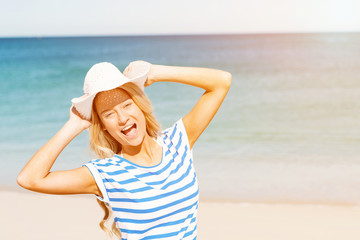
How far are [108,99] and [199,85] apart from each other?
2.22ft

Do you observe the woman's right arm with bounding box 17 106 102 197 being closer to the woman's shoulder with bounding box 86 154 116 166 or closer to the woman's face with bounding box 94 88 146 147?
the woman's shoulder with bounding box 86 154 116 166

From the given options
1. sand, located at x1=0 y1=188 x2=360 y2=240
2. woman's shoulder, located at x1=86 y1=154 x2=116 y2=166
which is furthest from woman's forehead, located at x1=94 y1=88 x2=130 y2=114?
sand, located at x1=0 y1=188 x2=360 y2=240

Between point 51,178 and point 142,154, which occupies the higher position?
point 142,154

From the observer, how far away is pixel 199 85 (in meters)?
2.96

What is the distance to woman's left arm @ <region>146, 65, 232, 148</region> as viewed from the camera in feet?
9.54

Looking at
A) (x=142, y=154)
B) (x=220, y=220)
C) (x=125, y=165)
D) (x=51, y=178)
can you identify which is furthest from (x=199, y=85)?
(x=220, y=220)

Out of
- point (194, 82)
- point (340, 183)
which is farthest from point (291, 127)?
point (194, 82)

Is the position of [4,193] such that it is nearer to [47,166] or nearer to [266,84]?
[47,166]

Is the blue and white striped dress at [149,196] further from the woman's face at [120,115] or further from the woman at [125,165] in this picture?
the woman's face at [120,115]

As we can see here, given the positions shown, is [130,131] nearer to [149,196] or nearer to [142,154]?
[142,154]

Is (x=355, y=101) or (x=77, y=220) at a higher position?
(x=355, y=101)

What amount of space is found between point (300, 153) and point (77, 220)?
4640 millimetres

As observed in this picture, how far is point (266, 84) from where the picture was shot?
2072cm

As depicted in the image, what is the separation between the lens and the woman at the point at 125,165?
2.45m
